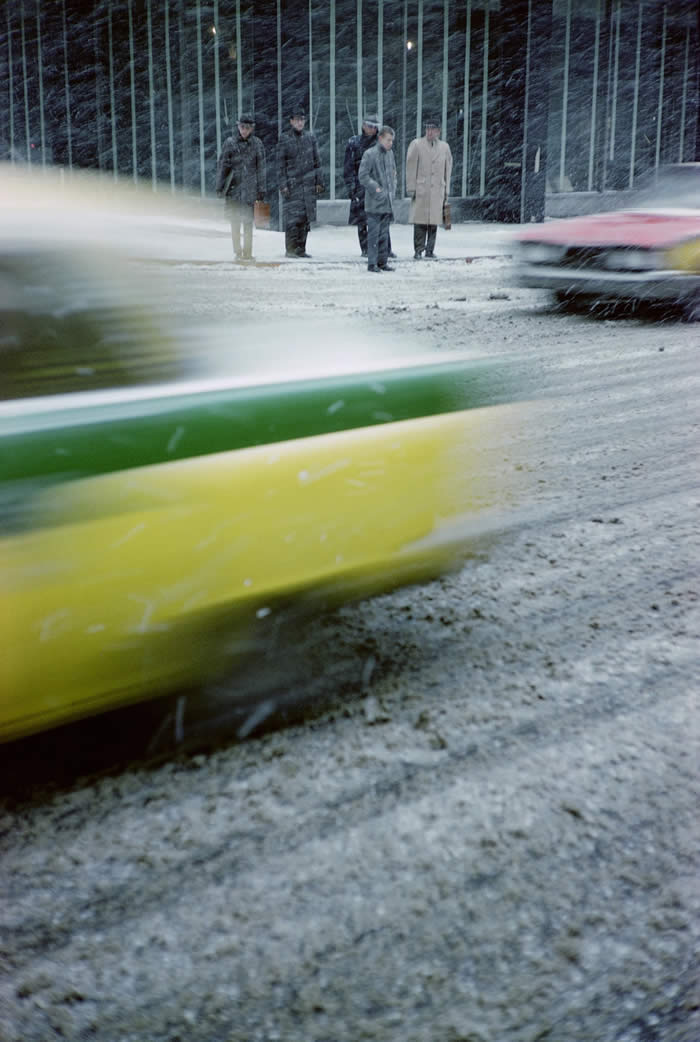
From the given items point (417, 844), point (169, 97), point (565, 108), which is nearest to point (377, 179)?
point (169, 97)

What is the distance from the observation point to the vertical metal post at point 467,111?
22078 mm

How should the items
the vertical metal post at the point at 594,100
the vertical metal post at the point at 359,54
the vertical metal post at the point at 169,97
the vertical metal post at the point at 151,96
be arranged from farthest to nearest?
the vertical metal post at the point at 594,100 → the vertical metal post at the point at 151,96 → the vertical metal post at the point at 169,97 → the vertical metal post at the point at 359,54

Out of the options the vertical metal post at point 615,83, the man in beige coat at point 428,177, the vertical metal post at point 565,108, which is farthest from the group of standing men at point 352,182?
the vertical metal post at point 615,83

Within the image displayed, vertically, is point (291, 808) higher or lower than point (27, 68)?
lower

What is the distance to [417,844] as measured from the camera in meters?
2.54

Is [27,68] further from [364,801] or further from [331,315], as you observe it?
[364,801]

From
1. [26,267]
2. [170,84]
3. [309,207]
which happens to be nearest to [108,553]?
[26,267]

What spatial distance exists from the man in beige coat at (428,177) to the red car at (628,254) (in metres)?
5.13

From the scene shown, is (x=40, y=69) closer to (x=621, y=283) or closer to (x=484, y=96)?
(x=484, y=96)

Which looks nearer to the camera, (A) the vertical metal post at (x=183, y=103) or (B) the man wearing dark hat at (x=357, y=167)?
(B) the man wearing dark hat at (x=357, y=167)

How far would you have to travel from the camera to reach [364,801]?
271cm

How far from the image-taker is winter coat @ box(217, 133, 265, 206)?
15438 mm

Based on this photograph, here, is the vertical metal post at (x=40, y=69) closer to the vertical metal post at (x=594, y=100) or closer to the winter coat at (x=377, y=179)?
the vertical metal post at (x=594, y=100)

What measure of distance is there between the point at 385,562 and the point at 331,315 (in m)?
7.35
